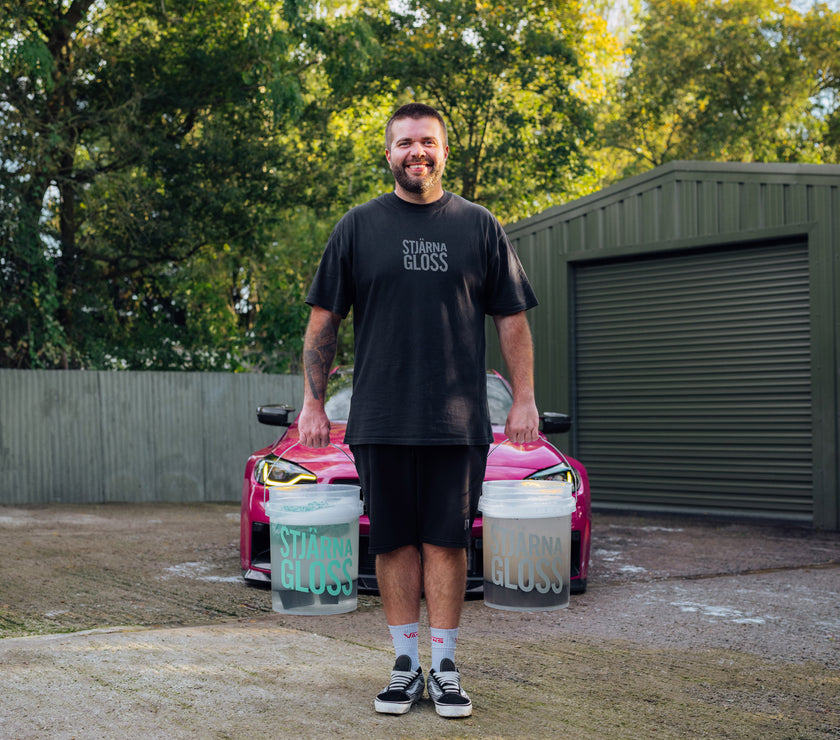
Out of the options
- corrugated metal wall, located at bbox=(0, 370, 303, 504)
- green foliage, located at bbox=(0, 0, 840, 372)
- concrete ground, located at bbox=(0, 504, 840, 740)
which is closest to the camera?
concrete ground, located at bbox=(0, 504, 840, 740)

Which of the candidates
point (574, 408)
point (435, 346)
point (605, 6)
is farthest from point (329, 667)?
point (605, 6)

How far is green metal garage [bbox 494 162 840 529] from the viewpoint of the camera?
10750mm

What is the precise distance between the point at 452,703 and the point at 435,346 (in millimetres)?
1211

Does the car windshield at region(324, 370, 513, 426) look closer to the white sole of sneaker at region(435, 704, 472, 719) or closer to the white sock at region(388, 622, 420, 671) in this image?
the white sock at region(388, 622, 420, 671)

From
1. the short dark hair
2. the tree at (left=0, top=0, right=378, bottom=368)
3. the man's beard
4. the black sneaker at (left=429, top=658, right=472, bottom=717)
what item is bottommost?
the black sneaker at (left=429, top=658, right=472, bottom=717)

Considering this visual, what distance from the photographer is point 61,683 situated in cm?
373

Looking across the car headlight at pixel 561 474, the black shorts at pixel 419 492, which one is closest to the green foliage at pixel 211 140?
the car headlight at pixel 561 474

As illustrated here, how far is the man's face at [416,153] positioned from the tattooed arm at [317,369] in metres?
0.56

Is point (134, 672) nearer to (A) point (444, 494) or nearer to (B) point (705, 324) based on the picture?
(A) point (444, 494)

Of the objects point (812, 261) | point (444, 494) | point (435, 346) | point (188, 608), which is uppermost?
point (812, 261)

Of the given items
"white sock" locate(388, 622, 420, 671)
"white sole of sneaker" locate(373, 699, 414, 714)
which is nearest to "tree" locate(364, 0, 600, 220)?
"white sock" locate(388, 622, 420, 671)

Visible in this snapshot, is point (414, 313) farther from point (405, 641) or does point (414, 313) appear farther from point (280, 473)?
point (280, 473)

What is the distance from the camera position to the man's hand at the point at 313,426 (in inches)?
145

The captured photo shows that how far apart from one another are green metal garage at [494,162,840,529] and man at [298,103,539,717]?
8042mm
